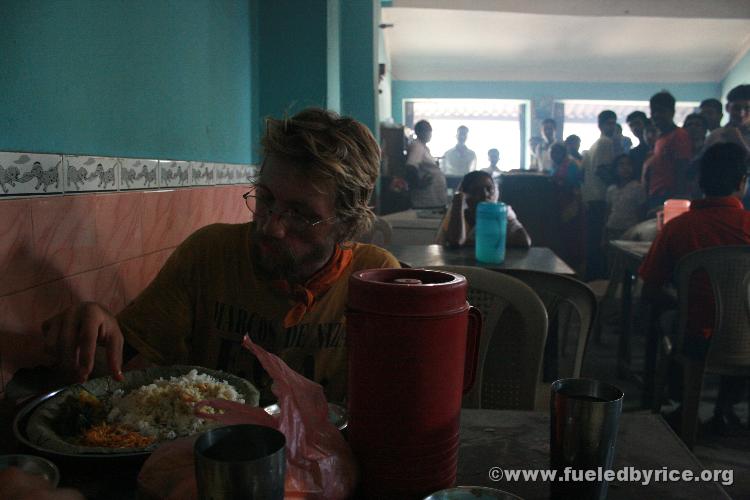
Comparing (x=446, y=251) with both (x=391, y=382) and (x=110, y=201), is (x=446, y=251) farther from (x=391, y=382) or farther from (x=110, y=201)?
(x=391, y=382)

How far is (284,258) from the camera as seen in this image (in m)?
1.29

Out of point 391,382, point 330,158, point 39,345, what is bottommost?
point 39,345

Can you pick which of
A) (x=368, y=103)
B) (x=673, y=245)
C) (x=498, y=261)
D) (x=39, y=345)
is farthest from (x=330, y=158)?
(x=368, y=103)

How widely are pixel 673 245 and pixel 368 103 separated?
2789 mm

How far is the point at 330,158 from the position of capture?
1258mm

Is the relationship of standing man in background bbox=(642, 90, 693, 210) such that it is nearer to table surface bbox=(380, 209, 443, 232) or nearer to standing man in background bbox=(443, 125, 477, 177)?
table surface bbox=(380, 209, 443, 232)

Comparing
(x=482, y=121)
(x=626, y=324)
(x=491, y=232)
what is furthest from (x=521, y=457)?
(x=482, y=121)

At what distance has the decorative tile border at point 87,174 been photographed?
116cm

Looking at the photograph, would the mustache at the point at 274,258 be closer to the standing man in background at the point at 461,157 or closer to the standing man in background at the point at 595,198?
the standing man in background at the point at 595,198

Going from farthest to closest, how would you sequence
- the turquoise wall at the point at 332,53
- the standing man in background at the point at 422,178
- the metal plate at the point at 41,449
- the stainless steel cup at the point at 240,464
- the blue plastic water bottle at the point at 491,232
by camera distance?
the standing man in background at the point at 422,178
the turquoise wall at the point at 332,53
the blue plastic water bottle at the point at 491,232
the metal plate at the point at 41,449
the stainless steel cup at the point at 240,464

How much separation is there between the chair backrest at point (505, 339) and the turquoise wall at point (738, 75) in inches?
Result: 422

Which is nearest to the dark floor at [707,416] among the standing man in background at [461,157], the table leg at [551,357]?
the table leg at [551,357]

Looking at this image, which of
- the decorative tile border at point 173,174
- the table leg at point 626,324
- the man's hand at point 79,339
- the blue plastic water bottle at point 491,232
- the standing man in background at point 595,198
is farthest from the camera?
the standing man in background at point 595,198

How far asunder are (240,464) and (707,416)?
3.23 m
